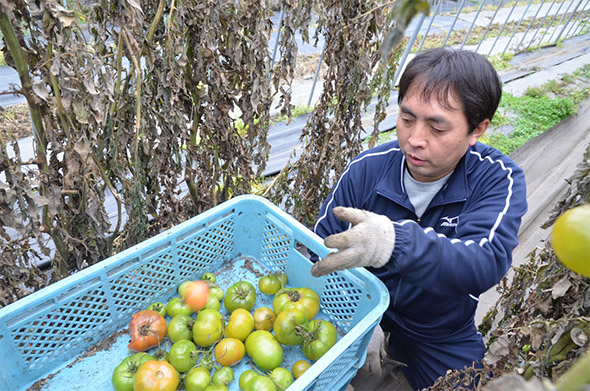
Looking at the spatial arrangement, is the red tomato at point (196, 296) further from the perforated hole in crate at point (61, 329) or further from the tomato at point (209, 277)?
the perforated hole in crate at point (61, 329)

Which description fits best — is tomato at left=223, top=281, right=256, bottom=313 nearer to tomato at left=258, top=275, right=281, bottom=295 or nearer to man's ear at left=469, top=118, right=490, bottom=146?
tomato at left=258, top=275, right=281, bottom=295

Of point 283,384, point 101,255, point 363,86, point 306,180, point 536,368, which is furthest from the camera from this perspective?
point 306,180

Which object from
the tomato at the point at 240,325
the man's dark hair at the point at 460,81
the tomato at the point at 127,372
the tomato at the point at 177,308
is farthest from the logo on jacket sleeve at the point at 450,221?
the tomato at the point at 127,372

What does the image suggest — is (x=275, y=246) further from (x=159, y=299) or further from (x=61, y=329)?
(x=61, y=329)

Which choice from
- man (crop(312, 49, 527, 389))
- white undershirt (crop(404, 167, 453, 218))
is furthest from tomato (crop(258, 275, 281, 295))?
white undershirt (crop(404, 167, 453, 218))

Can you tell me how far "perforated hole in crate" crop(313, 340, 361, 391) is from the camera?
108 cm

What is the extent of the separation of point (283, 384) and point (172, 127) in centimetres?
102

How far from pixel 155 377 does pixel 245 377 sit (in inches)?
10.9

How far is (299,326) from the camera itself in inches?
50.7

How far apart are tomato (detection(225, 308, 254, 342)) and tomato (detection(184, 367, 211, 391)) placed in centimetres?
16

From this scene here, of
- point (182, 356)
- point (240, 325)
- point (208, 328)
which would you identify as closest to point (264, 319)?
point (240, 325)

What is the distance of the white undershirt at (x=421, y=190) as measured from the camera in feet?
4.71

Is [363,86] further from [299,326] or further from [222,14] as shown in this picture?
[299,326]

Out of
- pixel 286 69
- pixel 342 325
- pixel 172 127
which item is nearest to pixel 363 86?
pixel 286 69
